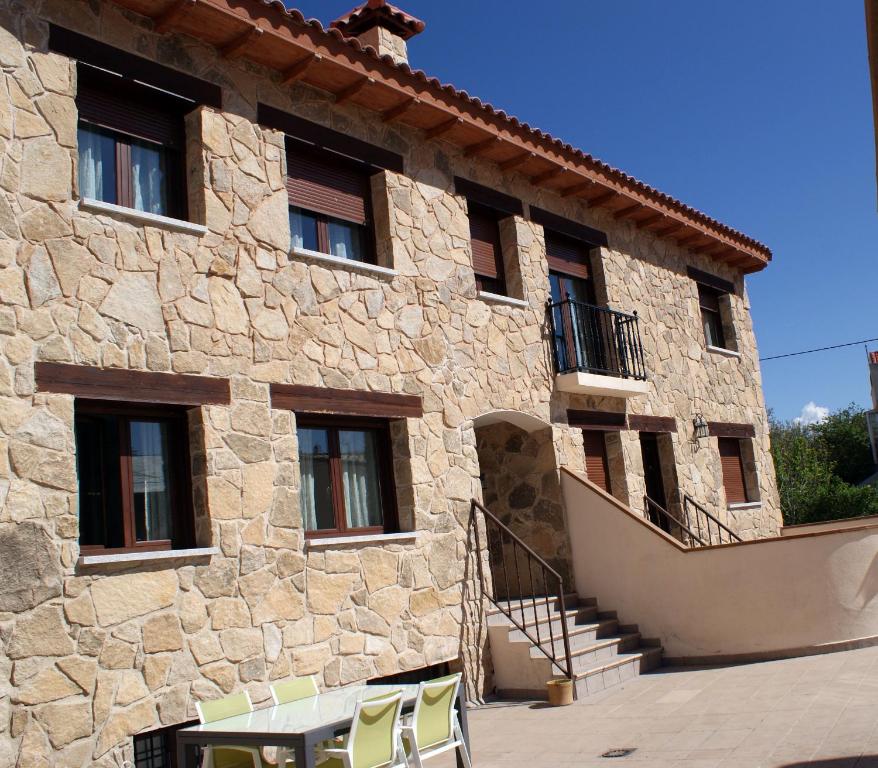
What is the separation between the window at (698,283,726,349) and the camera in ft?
51.7

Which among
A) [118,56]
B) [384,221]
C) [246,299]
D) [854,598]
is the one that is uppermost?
[118,56]

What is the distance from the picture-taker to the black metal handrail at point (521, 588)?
29.1 ft

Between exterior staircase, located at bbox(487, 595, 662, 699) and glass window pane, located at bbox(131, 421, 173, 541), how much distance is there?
3.72 metres

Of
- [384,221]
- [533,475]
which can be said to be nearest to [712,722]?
[533,475]

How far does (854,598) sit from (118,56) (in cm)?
897

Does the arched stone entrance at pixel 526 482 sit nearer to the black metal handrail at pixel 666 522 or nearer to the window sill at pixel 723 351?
the black metal handrail at pixel 666 522

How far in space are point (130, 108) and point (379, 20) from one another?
4.94 meters

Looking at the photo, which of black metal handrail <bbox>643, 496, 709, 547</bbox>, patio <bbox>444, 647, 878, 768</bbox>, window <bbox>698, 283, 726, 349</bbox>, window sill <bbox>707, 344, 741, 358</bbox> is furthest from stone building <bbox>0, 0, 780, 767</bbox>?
window <bbox>698, 283, 726, 349</bbox>

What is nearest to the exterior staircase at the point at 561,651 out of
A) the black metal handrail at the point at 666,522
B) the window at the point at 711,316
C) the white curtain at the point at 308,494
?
the white curtain at the point at 308,494

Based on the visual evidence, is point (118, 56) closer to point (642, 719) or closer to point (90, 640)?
point (90, 640)

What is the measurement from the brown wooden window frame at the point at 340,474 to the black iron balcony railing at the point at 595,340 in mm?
3169

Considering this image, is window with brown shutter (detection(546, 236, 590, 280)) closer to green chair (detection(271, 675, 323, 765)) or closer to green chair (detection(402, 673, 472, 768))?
green chair (detection(271, 675, 323, 765))

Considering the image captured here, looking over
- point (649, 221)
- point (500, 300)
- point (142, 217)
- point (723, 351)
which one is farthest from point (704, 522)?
point (142, 217)

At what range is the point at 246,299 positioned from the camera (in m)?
7.86
